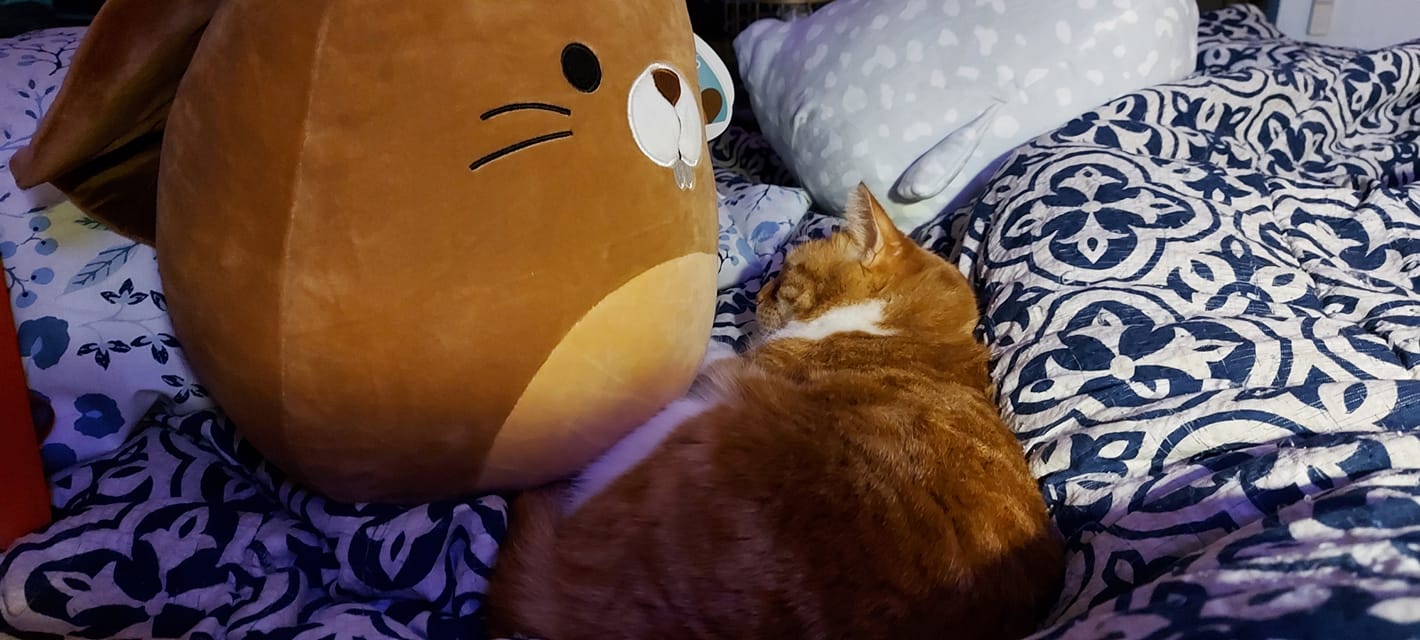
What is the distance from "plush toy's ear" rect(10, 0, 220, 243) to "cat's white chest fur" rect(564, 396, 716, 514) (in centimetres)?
47

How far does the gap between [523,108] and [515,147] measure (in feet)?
0.10

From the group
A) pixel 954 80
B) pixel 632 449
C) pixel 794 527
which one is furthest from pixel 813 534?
pixel 954 80

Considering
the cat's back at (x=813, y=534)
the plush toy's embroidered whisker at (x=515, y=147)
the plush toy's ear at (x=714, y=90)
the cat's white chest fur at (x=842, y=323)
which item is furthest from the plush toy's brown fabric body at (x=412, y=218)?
the cat's white chest fur at (x=842, y=323)

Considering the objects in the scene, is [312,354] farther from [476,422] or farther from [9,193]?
[9,193]

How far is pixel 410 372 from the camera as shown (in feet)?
1.96

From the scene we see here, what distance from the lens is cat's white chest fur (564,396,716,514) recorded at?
725 millimetres

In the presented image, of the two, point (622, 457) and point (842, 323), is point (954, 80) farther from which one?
point (622, 457)

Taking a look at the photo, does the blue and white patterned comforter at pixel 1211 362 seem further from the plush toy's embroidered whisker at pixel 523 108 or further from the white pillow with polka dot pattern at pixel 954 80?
the plush toy's embroidered whisker at pixel 523 108

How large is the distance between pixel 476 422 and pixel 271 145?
24cm

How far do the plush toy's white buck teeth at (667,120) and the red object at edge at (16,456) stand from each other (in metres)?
0.59

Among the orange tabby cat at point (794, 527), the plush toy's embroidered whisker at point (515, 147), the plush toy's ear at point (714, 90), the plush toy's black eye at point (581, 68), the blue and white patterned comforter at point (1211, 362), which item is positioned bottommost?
the orange tabby cat at point (794, 527)

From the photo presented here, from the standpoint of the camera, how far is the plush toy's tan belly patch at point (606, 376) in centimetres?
65

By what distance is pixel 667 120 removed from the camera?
0.69 m

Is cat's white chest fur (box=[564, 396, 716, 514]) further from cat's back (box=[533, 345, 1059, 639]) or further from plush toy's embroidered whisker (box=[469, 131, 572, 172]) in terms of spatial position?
plush toy's embroidered whisker (box=[469, 131, 572, 172])
